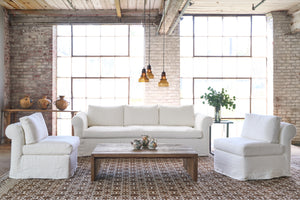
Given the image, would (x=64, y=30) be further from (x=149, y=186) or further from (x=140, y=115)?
(x=149, y=186)

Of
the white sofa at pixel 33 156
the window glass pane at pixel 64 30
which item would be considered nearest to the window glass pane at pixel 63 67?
the window glass pane at pixel 64 30

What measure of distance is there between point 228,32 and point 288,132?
4.64 m

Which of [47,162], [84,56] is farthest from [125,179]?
[84,56]

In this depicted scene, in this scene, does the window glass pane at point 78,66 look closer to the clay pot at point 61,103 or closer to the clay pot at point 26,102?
the clay pot at point 61,103

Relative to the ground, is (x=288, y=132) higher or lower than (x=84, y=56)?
lower

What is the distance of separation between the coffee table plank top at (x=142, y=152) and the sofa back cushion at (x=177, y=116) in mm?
1977

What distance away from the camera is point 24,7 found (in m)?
7.88

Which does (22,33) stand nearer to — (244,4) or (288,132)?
(244,4)

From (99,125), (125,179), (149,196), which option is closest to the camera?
(149,196)

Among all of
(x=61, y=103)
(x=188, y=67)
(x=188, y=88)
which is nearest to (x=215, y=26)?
(x=188, y=67)

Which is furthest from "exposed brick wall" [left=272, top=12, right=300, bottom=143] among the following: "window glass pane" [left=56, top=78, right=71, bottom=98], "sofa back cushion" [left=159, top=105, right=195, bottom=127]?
"window glass pane" [left=56, top=78, right=71, bottom=98]

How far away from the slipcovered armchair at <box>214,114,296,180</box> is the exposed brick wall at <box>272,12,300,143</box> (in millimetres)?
3731

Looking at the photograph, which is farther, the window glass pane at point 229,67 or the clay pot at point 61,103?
the window glass pane at point 229,67

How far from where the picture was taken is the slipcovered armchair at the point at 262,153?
4574mm
